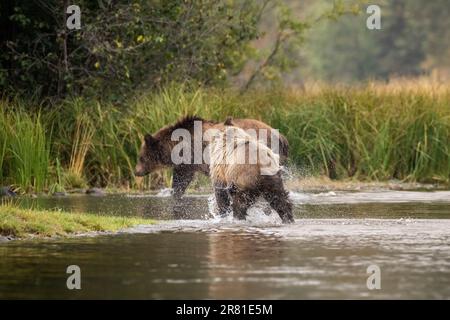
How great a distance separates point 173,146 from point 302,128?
4701mm

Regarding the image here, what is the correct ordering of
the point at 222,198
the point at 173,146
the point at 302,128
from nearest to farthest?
the point at 222,198 < the point at 173,146 < the point at 302,128

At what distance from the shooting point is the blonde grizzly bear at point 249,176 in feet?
46.8

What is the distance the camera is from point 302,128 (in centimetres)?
2364

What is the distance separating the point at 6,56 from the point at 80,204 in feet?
22.6

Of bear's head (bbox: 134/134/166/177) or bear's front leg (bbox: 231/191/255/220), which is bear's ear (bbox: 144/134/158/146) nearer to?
bear's head (bbox: 134/134/166/177)

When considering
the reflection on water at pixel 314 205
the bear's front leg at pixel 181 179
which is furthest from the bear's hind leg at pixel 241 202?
the bear's front leg at pixel 181 179

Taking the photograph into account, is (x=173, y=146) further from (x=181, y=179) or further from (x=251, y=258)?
(x=251, y=258)

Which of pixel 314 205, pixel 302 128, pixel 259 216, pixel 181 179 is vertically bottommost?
pixel 314 205

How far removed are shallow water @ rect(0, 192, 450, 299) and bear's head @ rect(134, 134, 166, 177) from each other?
3.19 meters

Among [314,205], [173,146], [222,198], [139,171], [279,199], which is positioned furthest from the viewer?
[139,171]

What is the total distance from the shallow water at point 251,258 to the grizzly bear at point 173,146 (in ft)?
6.34

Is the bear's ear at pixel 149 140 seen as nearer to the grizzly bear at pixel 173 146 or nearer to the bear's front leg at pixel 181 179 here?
the grizzly bear at pixel 173 146

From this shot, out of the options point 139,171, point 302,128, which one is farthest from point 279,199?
point 302,128
